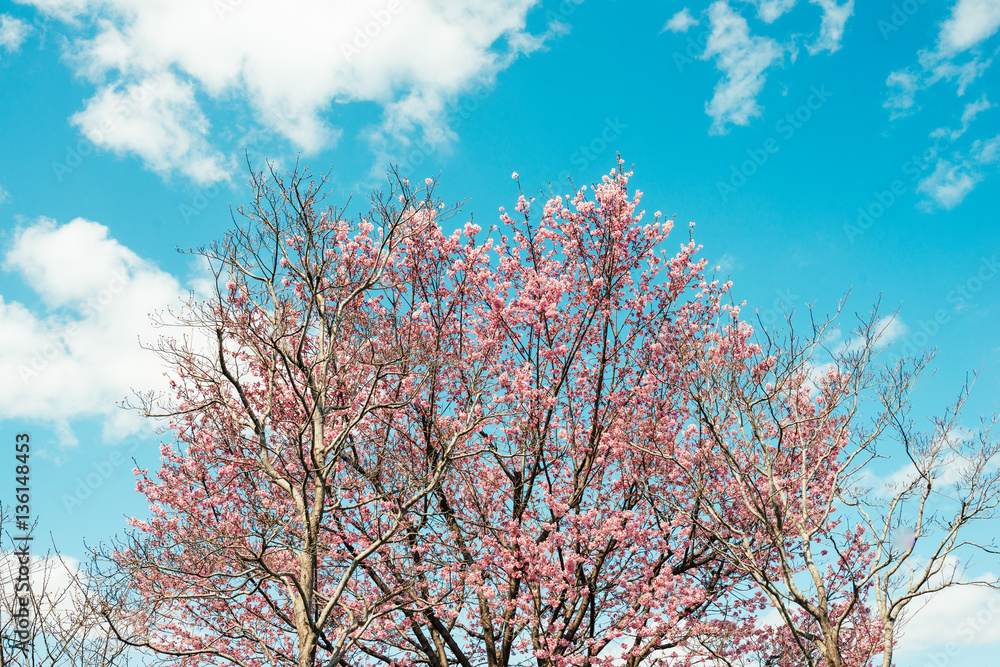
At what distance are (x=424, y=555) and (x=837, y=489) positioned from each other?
8.46m

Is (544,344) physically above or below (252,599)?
above

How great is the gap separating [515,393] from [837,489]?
683 cm

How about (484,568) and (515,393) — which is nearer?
(484,568)

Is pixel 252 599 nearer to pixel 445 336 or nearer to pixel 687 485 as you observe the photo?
pixel 445 336

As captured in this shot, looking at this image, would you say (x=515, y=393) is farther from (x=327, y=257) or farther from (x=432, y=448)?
(x=327, y=257)

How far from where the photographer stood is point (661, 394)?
608 inches

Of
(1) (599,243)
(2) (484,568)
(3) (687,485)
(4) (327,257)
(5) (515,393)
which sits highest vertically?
(1) (599,243)

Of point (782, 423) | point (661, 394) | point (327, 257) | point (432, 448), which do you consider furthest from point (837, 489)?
point (327, 257)

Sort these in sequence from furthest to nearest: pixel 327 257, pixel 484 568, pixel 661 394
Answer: pixel 661 394 < pixel 484 568 < pixel 327 257

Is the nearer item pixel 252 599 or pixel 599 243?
pixel 252 599

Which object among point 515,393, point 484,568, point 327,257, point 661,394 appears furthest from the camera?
point 661,394

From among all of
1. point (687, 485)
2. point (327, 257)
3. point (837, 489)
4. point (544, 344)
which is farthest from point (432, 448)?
point (837, 489)

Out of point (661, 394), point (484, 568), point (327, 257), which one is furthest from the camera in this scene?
point (661, 394)

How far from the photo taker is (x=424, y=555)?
44.7 ft
